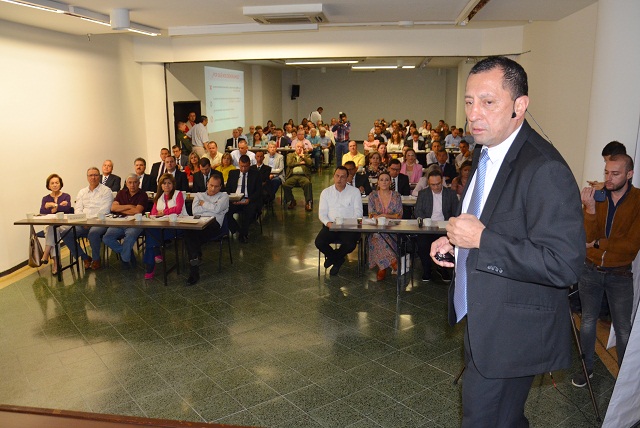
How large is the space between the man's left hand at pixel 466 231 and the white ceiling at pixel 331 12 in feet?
16.7

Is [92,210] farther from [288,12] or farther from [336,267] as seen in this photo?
[288,12]

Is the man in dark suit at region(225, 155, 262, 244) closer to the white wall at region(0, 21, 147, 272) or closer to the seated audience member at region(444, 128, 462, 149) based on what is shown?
the white wall at region(0, 21, 147, 272)

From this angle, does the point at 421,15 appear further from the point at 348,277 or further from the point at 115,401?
the point at 115,401

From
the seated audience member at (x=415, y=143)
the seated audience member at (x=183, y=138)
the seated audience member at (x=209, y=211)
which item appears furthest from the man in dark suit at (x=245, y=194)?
the seated audience member at (x=415, y=143)

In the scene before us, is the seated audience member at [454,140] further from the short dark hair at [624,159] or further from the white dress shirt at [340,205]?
the short dark hair at [624,159]

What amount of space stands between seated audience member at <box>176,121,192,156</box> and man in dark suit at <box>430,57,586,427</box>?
1098 cm

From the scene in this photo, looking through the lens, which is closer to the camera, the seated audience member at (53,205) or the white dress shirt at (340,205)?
the white dress shirt at (340,205)

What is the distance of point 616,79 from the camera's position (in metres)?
4.67

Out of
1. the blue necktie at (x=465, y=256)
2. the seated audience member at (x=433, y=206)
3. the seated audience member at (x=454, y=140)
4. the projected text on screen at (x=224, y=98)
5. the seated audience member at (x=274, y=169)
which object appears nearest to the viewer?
the blue necktie at (x=465, y=256)

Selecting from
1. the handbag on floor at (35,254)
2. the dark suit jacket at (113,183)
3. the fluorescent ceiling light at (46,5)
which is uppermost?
the fluorescent ceiling light at (46,5)

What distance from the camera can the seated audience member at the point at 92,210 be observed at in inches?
272

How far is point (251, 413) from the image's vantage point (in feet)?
11.8

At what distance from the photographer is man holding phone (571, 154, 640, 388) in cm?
352

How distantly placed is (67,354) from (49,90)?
473 centimetres
